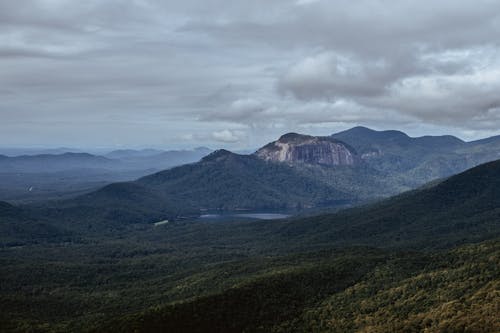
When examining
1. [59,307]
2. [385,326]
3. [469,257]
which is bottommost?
[59,307]

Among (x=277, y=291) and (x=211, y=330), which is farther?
(x=277, y=291)

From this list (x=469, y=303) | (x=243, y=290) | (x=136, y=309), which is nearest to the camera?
(x=469, y=303)

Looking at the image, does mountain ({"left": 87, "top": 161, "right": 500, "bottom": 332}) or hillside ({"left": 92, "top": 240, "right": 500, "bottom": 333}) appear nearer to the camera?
hillside ({"left": 92, "top": 240, "right": 500, "bottom": 333})

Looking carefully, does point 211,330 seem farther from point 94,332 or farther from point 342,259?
point 342,259

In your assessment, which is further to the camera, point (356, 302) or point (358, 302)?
point (356, 302)

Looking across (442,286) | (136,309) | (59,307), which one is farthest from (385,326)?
(59,307)

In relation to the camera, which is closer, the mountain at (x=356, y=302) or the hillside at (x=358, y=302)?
the hillside at (x=358, y=302)

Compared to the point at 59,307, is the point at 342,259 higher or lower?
higher

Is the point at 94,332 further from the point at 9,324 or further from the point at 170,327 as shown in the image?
the point at 9,324

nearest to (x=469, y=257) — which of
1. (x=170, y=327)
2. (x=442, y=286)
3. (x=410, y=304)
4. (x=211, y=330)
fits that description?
(x=442, y=286)

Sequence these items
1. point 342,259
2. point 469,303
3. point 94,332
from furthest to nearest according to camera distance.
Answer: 1. point 342,259
2. point 94,332
3. point 469,303
